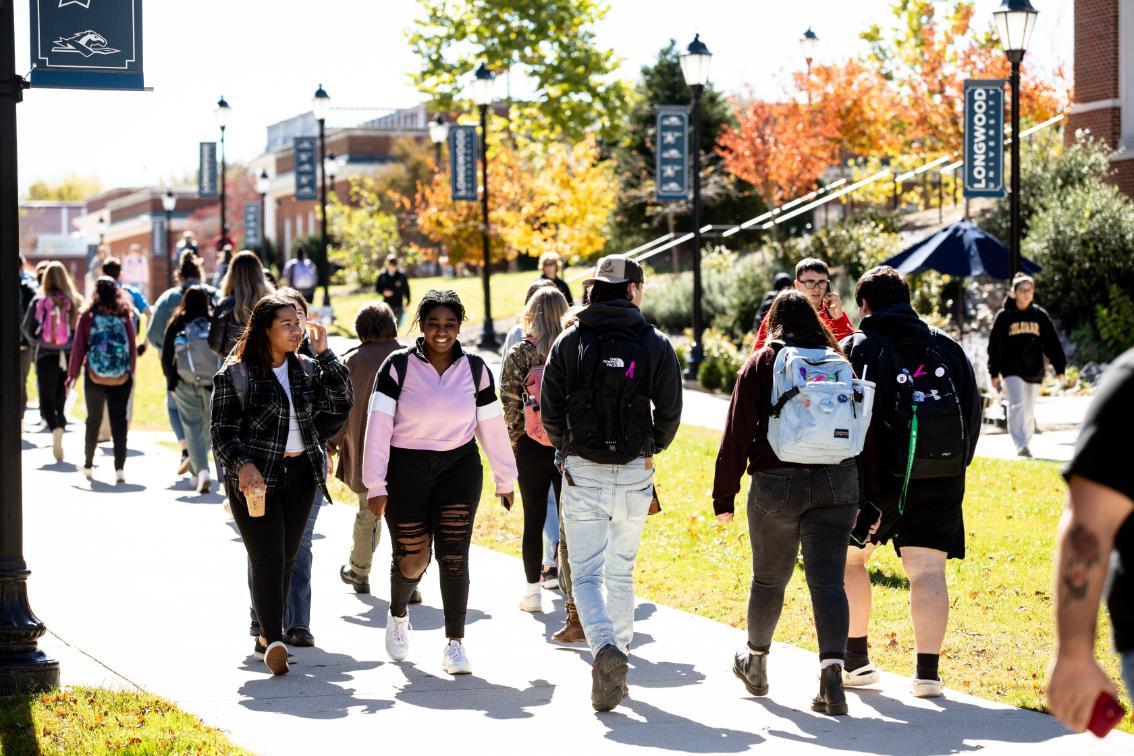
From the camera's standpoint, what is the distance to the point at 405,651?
8016mm

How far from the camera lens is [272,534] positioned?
7688 mm

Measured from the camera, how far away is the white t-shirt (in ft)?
25.4

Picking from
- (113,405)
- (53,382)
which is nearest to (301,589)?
(113,405)

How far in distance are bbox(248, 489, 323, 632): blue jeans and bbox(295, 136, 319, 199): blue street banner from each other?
42924mm

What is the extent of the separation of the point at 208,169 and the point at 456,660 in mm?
52764

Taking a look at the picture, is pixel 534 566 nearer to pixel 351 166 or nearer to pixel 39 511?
pixel 39 511

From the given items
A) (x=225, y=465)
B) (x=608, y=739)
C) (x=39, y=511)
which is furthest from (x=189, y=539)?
(x=608, y=739)

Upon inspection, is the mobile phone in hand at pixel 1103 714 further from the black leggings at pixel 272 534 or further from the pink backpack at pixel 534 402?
the pink backpack at pixel 534 402

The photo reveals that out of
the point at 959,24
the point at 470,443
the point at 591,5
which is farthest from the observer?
the point at 591,5

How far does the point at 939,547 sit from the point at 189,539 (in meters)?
6.51

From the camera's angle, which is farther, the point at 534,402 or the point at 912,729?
the point at 534,402

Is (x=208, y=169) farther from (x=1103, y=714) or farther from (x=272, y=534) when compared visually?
(x=1103, y=714)

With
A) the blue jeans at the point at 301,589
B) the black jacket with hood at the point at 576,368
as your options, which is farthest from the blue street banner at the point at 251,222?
the black jacket with hood at the point at 576,368

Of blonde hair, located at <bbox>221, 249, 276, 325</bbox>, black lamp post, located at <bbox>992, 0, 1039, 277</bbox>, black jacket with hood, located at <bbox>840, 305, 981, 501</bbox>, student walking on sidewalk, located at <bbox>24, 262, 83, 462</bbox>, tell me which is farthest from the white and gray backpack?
black lamp post, located at <bbox>992, 0, 1039, 277</bbox>
